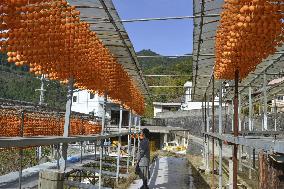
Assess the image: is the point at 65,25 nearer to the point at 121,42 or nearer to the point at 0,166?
the point at 121,42

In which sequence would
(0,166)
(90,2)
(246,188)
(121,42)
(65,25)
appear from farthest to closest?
(0,166)
(246,188)
(121,42)
(90,2)
(65,25)

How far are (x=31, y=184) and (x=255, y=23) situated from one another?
11.6m

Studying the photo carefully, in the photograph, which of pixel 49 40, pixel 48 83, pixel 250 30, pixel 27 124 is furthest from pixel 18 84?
pixel 250 30

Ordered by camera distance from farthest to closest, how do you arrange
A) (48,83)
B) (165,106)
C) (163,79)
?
(165,106) → (48,83) → (163,79)

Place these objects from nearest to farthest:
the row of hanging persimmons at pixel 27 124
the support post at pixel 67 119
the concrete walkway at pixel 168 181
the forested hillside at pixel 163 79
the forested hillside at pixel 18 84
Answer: the support post at pixel 67 119 → the row of hanging persimmons at pixel 27 124 → the forested hillside at pixel 18 84 → the concrete walkway at pixel 168 181 → the forested hillside at pixel 163 79

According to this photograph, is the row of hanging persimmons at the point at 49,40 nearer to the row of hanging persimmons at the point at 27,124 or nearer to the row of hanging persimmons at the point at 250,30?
the row of hanging persimmons at the point at 250,30

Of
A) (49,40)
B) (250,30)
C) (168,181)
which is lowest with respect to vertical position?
(168,181)

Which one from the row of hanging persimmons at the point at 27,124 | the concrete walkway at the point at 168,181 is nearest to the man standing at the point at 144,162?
the concrete walkway at the point at 168,181

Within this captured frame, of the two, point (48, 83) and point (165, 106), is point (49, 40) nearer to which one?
point (48, 83)

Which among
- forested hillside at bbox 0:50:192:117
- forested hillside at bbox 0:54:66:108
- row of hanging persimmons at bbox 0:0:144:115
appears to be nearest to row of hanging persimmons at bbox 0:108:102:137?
forested hillside at bbox 0:54:66:108

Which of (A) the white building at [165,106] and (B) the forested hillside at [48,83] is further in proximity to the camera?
(A) the white building at [165,106]

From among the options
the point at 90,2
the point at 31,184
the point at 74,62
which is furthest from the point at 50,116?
the point at 74,62

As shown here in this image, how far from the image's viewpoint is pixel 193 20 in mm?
9727

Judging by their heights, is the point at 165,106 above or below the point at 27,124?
above
